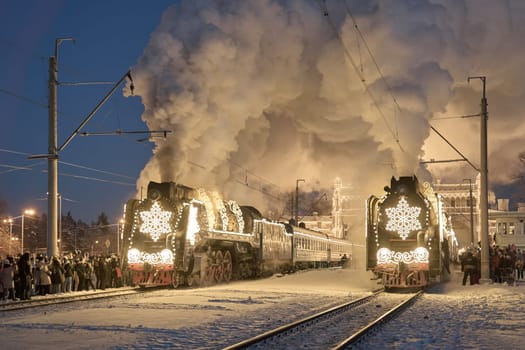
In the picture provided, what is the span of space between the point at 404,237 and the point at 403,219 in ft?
1.90

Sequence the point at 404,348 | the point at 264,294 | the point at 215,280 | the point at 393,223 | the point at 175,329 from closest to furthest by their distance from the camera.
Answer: the point at 404,348
the point at 175,329
the point at 264,294
the point at 393,223
the point at 215,280

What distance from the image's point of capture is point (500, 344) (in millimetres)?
11086

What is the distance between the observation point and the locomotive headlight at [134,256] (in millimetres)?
22984

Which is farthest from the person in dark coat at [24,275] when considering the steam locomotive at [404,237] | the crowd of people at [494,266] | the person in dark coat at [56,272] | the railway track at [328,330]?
the crowd of people at [494,266]

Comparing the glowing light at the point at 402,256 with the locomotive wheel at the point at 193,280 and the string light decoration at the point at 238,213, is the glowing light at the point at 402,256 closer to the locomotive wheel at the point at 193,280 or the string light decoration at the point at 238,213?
the locomotive wheel at the point at 193,280

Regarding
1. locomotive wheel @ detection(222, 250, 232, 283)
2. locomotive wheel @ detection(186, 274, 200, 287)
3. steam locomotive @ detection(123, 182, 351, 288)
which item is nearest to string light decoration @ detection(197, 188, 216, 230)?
steam locomotive @ detection(123, 182, 351, 288)

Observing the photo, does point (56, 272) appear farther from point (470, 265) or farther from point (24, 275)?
point (470, 265)

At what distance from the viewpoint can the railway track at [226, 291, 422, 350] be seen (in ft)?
35.7

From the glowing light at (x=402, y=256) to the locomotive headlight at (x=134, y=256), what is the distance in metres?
7.69

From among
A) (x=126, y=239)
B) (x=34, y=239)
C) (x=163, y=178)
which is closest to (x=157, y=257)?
(x=126, y=239)

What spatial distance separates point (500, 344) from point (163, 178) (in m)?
15.6

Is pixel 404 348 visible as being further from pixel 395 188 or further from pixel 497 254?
pixel 497 254

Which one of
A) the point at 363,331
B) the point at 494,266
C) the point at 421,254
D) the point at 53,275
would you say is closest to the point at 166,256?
the point at 53,275

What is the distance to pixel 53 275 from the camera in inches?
873
